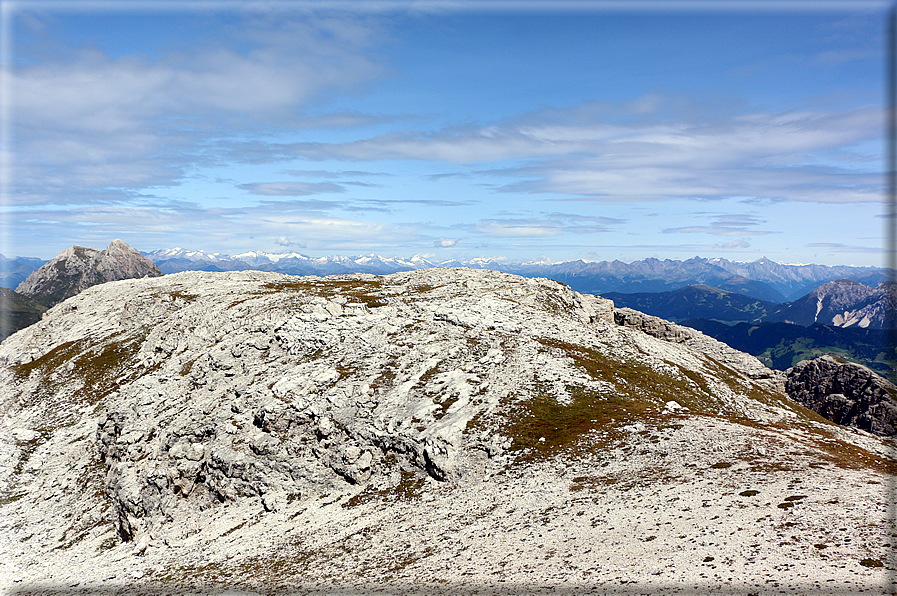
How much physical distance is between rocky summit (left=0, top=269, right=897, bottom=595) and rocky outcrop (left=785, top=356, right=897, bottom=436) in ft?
98.3

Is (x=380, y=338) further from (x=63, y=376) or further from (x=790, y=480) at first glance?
(x=63, y=376)

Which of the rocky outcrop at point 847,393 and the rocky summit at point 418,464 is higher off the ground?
the rocky summit at point 418,464

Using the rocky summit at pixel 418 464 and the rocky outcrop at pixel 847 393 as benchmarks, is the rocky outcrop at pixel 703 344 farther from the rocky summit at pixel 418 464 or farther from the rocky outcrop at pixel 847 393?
the rocky summit at pixel 418 464

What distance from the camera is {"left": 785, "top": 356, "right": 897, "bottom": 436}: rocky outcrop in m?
91.6

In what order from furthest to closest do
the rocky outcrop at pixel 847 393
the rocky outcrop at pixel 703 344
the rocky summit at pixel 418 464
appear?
1. the rocky outcrop at pixel 703 344
2. the rocky outcrop at pixel 847 393
3. the rocky summit at pixel 418 464

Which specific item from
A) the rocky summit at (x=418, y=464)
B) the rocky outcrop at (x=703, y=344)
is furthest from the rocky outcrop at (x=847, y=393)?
the rocky summit at (x=418, y=464)

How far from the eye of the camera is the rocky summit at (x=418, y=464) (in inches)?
1102

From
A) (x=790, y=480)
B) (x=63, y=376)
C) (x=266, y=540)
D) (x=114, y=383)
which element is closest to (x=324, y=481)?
(x=266, y=540)

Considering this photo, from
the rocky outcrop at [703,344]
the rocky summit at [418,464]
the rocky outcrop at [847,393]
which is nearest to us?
the rocky summit at [418,464]

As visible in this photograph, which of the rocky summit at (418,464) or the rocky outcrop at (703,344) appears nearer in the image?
the rocky summit at (418,464)

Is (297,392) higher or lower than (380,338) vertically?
lower

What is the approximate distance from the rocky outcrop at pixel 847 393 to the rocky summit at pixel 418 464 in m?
30.0

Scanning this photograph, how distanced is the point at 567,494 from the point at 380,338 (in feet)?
131

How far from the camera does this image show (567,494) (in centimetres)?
3741
